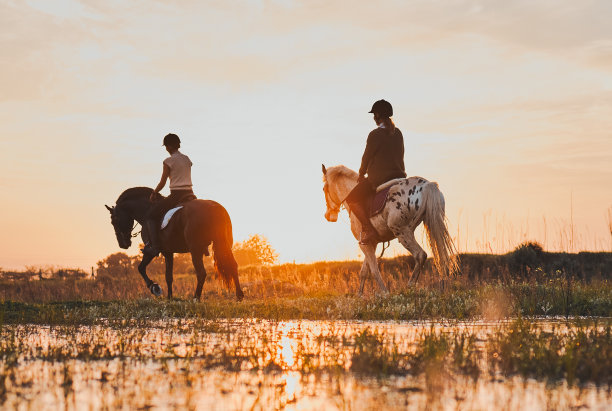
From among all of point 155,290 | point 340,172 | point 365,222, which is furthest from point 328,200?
point 155,290

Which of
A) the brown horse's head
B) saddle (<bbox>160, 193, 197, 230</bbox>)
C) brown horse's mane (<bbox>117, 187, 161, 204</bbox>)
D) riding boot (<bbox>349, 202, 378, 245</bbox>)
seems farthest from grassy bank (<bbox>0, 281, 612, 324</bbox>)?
the brown horse's head

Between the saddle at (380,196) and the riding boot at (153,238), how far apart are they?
4.98 meters

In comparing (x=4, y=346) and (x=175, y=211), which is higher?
(x=175, y=211)

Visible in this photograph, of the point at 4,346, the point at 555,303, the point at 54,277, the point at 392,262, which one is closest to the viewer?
the point at 4,346

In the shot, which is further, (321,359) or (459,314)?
(459,314)

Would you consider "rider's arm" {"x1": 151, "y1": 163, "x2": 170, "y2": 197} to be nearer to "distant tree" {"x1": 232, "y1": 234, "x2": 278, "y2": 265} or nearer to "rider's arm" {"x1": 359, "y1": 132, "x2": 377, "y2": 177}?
"rider's arm" {"x1": 359, "y1": 132, "x2": 377, "y2": 177}

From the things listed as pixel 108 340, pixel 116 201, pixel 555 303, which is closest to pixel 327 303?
pixel 555 303

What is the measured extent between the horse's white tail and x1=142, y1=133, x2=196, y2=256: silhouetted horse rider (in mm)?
5154

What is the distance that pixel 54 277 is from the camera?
3462 centimetres

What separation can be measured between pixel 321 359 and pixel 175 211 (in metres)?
10.2

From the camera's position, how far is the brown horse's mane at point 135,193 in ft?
56.1

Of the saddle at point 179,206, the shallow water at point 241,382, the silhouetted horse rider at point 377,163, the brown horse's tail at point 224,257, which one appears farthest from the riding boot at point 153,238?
the shallow water at point 241,382

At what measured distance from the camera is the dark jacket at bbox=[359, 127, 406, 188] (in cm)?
1450

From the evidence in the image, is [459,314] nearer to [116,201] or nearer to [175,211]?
[175,211]
